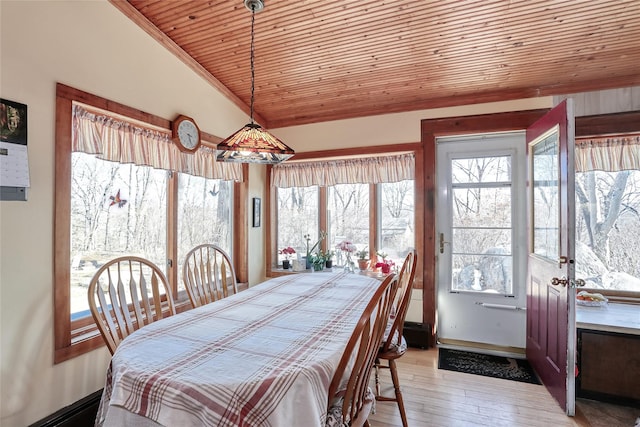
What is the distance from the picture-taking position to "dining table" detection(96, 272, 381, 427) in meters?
0.97

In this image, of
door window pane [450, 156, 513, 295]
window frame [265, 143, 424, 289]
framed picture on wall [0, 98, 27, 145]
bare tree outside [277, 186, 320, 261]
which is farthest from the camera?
bare tree outside [277, 186, 320, 261]

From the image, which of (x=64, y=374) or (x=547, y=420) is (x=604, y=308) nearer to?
(x=547, y=420)

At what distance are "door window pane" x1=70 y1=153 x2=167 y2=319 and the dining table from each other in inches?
38.0

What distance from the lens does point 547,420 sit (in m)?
2.01

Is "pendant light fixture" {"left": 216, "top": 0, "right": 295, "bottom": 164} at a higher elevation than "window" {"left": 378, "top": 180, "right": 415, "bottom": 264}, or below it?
higher

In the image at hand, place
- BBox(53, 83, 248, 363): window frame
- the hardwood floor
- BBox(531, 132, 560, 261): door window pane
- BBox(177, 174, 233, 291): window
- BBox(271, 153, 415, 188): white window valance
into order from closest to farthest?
BBox(53, 83, 248, 363): window frame, the hardwood floor, BBox(531, 132, 560, 261): door window pane, BBox(177, 174, 233, 291): window, BBox(271, 153, 415, 188): white window valance

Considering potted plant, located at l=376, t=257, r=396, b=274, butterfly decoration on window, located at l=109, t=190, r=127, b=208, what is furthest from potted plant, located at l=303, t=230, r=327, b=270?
butterfly decoration on window, located at l=109, t=190, r=127, b=208

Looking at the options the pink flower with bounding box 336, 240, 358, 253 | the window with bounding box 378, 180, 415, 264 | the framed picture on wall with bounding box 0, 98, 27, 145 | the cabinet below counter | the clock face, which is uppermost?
the clock face

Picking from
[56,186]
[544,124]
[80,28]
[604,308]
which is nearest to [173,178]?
[56,186]

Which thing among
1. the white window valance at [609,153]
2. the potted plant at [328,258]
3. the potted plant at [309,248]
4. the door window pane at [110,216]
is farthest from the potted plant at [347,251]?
the white window valance at [609,153]

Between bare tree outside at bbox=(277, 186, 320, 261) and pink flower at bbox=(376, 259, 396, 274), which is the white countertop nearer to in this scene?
pink flower at bbox=(376, 259, 396, 274)

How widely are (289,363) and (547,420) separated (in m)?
1.95

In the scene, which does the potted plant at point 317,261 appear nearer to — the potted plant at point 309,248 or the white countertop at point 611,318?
the potted plant at point 309,248

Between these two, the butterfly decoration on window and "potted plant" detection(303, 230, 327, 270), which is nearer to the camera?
the butterfly decoration on window
